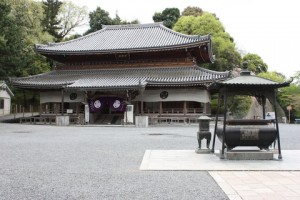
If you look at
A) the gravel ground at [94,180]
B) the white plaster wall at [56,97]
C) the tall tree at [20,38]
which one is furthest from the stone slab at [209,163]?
the tall tree at [20,38]

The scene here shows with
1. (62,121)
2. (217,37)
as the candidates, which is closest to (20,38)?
(62,121)

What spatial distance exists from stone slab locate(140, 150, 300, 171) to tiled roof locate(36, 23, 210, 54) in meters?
19.3

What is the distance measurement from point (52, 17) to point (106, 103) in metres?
31.2

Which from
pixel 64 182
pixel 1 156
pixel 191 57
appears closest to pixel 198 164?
pixel 64 182

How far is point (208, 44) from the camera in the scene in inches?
1125

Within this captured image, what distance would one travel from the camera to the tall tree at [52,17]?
5316 centimetres

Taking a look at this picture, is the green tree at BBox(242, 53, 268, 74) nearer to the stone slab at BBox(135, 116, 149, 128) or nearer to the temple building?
the stone slab at BBox(135, 116, 149, 128)

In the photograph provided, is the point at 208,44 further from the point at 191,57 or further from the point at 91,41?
the point at 91,41

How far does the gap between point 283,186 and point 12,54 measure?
26808 millimetres

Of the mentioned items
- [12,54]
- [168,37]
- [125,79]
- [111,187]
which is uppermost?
[168,37]

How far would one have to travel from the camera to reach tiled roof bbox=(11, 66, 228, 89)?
1073 inches

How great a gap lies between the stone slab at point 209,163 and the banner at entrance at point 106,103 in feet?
61.0

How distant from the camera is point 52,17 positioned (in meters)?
54.6

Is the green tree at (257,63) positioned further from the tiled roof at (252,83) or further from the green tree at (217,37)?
the tiled roof at (252,83)
